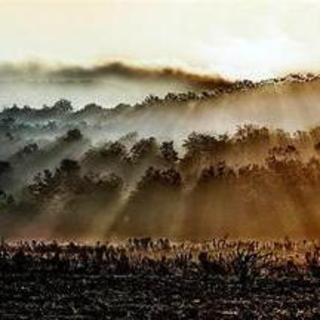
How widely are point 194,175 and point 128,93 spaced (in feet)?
10.4

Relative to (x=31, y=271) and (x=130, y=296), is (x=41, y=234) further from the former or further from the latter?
(x=130, y=296)

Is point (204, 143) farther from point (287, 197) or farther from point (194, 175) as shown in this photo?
point (287, 197)

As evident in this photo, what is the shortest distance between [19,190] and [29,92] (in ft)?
9.67

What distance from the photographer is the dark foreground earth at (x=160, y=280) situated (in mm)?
19203

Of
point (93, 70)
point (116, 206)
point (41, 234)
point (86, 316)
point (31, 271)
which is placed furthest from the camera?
point (93, 70)

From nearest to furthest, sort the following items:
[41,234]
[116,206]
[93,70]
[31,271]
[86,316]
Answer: [86,316] < [31,271] < [41,234] < [116,206] < [93,70]

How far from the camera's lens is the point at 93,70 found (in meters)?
28.3

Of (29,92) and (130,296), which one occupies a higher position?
(29,92)

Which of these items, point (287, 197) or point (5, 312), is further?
point (287, 197)

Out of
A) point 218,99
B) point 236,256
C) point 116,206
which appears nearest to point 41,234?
point 116,206

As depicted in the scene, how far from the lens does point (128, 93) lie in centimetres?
2917

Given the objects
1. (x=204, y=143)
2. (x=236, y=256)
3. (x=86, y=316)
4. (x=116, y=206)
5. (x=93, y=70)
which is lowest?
(x=86, y=316)

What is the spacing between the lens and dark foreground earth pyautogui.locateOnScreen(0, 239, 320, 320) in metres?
19.2

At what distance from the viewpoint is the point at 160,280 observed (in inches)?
830
